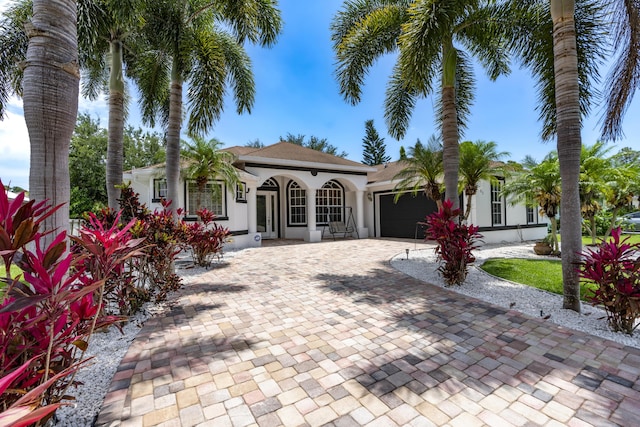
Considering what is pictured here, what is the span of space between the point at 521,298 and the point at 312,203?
1093 centimetres

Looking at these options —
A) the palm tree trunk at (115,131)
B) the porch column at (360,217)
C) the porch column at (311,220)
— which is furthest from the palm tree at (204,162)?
the porch column at (360,217)

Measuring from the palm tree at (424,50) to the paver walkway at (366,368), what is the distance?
13.4 feet

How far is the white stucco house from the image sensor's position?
12633 millimetres

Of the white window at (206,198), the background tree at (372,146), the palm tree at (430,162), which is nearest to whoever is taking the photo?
the palm tree at (430,162)

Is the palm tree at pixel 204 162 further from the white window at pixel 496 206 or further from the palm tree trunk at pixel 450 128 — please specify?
the white window at pixel 496 206

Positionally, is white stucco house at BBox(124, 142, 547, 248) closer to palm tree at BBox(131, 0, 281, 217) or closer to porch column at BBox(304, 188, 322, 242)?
porch column at BBox(304, 188, 322, 242)

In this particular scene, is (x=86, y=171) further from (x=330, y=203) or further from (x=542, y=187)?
(x=542, y=187)

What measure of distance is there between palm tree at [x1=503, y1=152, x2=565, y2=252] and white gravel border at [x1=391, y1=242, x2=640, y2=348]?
400 centimetres

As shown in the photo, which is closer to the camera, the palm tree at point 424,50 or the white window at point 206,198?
the palm tree at point 424,50

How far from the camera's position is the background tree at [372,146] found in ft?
140

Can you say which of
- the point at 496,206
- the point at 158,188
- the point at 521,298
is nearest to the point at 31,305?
the point at 521,298

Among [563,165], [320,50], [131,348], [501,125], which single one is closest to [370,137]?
[501,125]

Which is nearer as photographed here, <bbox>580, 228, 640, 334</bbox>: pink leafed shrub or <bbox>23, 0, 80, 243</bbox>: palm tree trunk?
<bbox>23, 0, 80, 243</bbox>: palm tree trunk

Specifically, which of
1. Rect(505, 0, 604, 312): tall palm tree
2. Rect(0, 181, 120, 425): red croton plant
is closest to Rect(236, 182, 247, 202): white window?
Rect(505, 0, 604, 312): tall palm tree
